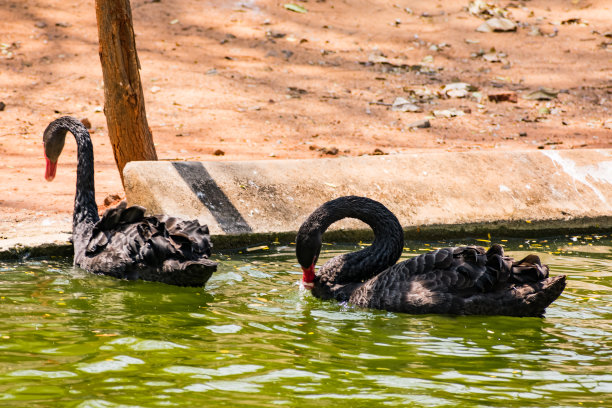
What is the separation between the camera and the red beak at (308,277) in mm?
5117

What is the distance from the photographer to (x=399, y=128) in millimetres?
11195

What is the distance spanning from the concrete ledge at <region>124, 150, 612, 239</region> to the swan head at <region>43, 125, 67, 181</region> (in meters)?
0.60

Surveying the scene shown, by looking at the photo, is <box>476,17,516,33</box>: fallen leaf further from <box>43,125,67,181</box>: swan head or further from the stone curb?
<box>43,125,67,181</box>: swan head

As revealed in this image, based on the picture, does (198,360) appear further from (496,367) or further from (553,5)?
(553,5)

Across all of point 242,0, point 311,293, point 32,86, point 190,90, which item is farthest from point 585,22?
point 311,293

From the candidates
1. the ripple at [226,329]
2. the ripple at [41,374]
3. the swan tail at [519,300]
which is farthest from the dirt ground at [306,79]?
the swan tail at [519,300]

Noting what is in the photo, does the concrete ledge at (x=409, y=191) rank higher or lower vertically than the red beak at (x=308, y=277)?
higher

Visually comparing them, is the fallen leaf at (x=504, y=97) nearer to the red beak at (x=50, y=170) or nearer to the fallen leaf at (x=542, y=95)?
the fallen leaf at (x=542, y=95)

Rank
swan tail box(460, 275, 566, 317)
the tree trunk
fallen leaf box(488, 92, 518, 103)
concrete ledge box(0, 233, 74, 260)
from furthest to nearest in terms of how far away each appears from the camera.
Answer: fallen leaf box(488, 92, 518, 103)
the tree trunk
concrete ledge box(0, 233, 74, 260)
swan tail box(460, 275, 566, 317)

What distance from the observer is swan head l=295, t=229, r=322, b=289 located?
5078mm

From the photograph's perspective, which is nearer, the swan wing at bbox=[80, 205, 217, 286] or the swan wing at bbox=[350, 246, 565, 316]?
the swan wing at bbox=[350, 246, 565, 316]

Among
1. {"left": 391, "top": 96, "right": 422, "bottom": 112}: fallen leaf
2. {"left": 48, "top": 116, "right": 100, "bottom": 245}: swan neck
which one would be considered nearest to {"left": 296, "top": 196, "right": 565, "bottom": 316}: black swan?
{"left": 48, "top": 116, "right": 100, "bottom": 245}: swan neck

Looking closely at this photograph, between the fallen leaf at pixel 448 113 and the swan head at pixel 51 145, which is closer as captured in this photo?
the swan head at pixel 51 145

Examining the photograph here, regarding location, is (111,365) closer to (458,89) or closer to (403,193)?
(403,193)
